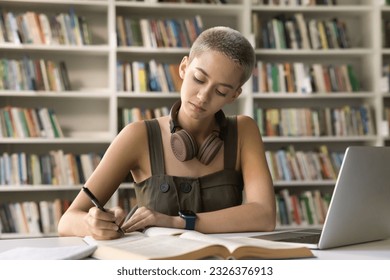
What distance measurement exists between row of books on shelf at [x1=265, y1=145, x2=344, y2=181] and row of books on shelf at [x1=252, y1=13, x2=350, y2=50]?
0.77 meters

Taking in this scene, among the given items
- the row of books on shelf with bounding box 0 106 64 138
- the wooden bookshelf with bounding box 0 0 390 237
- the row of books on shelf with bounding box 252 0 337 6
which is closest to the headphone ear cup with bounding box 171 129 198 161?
the wooden bookshelf with bounding box 0 0 390 237

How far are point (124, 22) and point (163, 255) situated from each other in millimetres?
3227

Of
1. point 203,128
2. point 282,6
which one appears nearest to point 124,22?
point 282,6

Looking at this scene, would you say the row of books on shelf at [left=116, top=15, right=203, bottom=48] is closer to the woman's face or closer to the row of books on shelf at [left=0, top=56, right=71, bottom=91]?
the row of books on shelf at [left=0, top=56, right=71, bottom=91]

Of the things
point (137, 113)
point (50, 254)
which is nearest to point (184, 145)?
point (50, 254)

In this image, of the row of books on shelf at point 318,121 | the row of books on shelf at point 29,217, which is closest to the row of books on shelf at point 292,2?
the row of books on shelf at point 318,121

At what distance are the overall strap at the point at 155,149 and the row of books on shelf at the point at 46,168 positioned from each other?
2.15m

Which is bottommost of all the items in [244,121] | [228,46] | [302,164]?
[302,164]

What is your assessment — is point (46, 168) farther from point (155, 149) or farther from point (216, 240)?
point (216, 240)

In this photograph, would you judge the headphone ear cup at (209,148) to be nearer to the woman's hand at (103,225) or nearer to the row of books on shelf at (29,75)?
the woman's hand at (103,225)

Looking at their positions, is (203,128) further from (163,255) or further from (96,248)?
(163,255)

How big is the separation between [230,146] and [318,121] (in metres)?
2.46

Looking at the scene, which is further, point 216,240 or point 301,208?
point 301,208

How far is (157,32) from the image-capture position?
390cm
